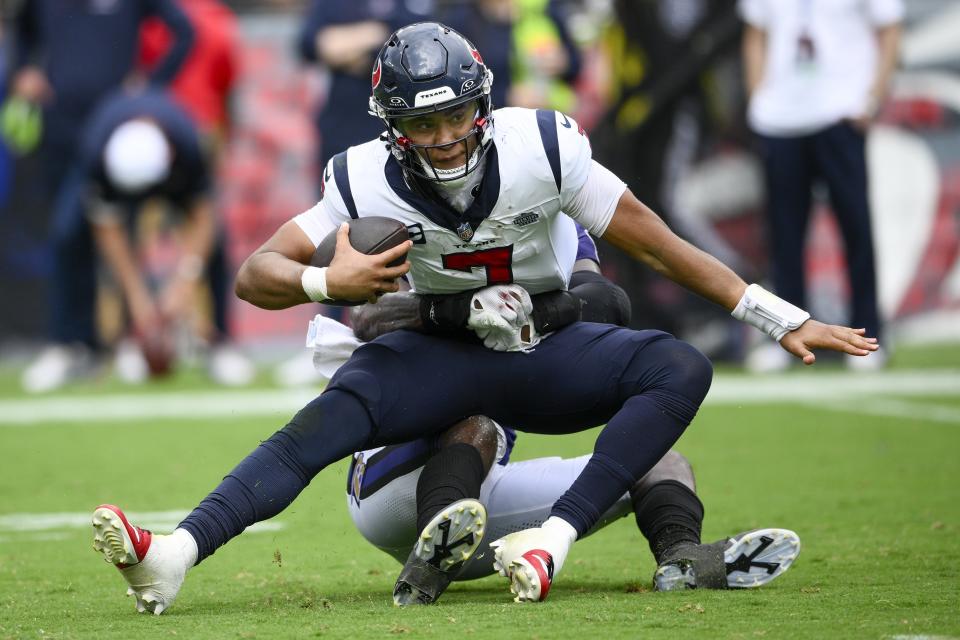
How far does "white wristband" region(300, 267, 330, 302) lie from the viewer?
3.54 metres

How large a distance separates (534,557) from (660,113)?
7.00 metres

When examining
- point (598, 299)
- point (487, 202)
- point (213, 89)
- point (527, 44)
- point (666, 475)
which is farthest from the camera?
point (213, 89)

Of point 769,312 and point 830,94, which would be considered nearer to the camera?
point 769,312

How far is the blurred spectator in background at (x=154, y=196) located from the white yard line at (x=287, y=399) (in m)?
0.85

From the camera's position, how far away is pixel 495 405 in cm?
388

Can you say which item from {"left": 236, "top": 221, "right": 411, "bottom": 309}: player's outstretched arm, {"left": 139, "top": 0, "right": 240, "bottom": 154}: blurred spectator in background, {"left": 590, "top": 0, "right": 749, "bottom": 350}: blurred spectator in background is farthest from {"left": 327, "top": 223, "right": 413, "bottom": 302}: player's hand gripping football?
{"left": 139, "top": 0, "right": 240, "bottom": 154}: blurred spectator in background

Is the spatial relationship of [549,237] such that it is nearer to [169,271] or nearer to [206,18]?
[206,18]

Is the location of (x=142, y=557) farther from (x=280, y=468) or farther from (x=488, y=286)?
(x=488, y=286)

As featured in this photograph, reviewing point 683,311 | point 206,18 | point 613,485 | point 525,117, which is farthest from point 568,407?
point 206,18

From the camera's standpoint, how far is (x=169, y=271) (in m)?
12.1

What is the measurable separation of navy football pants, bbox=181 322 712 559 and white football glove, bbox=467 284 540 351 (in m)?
0.03

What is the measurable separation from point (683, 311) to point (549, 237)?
254 inches

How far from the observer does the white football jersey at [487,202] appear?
3824mm

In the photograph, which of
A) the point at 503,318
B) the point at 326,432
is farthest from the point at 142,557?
the point at 503,318
